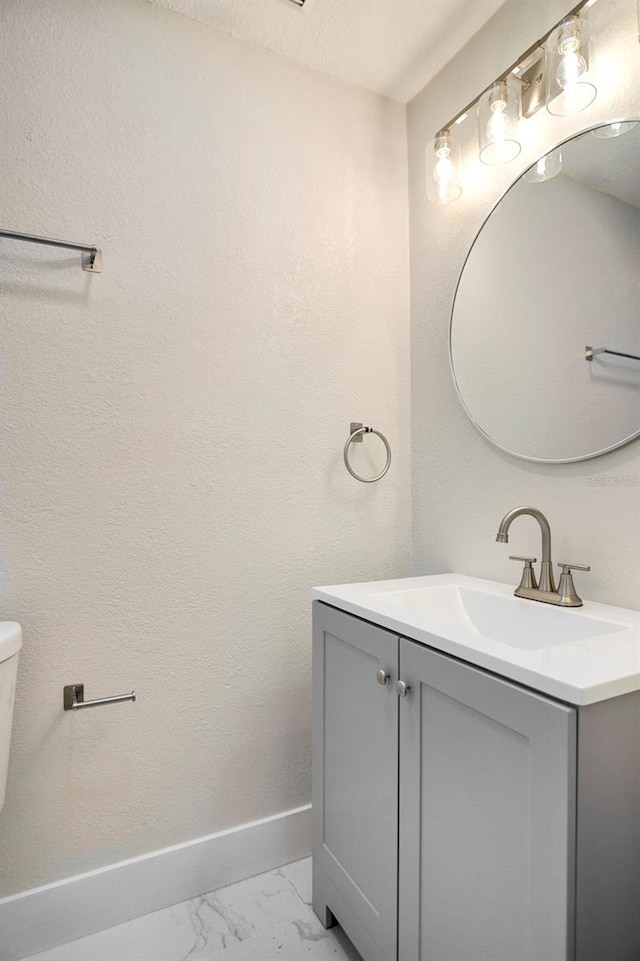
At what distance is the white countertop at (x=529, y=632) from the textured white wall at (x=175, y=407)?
1.20ft

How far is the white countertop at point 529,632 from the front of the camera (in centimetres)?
69

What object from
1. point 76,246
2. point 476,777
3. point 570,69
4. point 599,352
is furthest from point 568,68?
point 476,777

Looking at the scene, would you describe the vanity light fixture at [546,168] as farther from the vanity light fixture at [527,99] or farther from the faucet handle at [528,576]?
the faucet handle at [528,576]

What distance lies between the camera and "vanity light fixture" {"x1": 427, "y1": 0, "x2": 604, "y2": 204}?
1.08 metres

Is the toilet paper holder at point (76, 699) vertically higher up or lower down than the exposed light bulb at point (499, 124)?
lower down

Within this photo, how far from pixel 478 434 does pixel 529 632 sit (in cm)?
56

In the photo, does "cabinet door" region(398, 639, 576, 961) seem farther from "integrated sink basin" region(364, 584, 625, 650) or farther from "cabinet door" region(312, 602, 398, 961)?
"integrated sink basin" region(364, 584, 625, 650)

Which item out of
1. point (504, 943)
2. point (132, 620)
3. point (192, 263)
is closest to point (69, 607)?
point (132, 620)

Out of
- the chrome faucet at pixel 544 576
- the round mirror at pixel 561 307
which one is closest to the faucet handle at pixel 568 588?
the chrome faucet at pixel 544 576

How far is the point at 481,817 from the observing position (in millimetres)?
794

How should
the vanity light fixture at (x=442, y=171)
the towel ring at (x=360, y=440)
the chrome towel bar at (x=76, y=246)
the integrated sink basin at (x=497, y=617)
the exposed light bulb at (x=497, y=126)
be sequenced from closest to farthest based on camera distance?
1. the integrated sink basin at (x=497, y=617)
2. the chrome towel bar at (x=76, y=246)
3. the exposed light bulb at (x=497, y=126)
4. the vanity light fixture at (x=442, y=171)
5. the towel ring at (x=360, y=440)

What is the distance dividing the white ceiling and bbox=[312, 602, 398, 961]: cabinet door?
5.05 ft

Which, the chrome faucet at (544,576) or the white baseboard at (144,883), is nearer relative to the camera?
the chrome faucet at (544,576)

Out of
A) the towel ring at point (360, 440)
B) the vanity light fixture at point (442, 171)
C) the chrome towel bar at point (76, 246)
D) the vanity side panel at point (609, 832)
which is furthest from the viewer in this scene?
the towel ring at point (360, 440)
